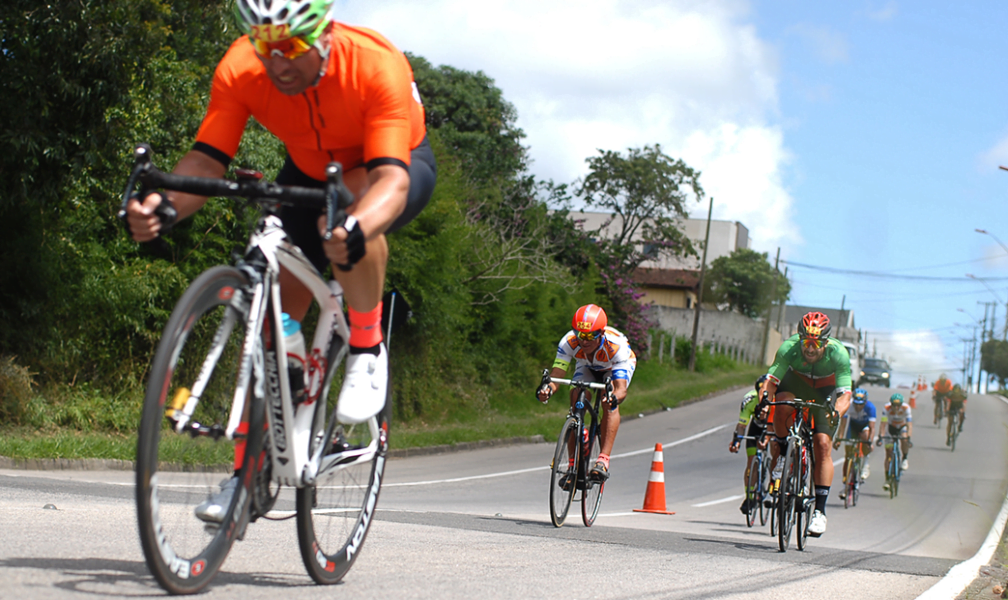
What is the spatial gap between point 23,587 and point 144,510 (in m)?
0.58

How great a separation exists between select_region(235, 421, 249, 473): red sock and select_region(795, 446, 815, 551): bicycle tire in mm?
6967

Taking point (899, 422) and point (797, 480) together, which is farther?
point (899, 422)

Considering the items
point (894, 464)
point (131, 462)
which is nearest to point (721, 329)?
point (894, 464)

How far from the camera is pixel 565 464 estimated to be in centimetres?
980

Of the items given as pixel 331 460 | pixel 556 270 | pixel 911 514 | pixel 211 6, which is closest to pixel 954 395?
pixel 556 270

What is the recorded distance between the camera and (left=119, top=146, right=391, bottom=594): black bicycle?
2885mm

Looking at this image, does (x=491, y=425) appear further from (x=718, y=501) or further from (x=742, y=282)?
(x=742, y=282)

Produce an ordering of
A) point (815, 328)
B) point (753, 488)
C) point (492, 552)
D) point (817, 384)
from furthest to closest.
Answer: point (753, 488) < point (817, 384) < point (815, 328) < point (492, 552)

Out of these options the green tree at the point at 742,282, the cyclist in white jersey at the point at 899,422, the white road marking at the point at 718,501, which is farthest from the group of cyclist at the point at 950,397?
the green tree at the point at 742,282

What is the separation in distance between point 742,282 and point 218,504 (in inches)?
3081

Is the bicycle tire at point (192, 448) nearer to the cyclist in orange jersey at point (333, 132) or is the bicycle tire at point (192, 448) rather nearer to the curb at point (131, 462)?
the cyclist in orange jersey at point (333, 132)

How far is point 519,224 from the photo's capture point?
34.3 meters

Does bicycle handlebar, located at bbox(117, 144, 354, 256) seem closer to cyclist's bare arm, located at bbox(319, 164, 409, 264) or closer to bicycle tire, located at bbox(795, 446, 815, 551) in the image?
cyclist's bare arm, located at bbox(319, 164, 409, 264)

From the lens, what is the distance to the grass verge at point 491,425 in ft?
41.0
